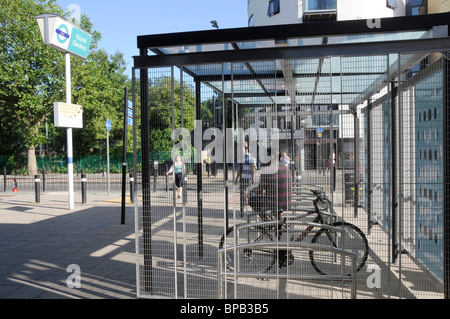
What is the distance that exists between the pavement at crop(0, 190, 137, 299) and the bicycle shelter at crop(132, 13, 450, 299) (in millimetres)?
625

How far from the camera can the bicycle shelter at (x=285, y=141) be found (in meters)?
3.82

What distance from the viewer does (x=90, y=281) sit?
5137 mm

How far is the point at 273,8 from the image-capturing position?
102 feet

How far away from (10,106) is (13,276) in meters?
26.0

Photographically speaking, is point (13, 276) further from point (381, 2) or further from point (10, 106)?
point (381, 2)

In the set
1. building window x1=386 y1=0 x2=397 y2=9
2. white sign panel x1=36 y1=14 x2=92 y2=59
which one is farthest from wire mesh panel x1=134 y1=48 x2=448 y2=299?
building window x1=386 y1=0 x2=397 y2=9

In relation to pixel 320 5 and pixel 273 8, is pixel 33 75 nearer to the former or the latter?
pixel 273 8

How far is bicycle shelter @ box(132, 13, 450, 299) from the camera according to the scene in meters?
3.82

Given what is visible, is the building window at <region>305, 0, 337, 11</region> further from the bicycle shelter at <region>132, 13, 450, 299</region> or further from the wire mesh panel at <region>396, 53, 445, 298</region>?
the wire mesh panel at <region>396, 53, 445, 298</region>

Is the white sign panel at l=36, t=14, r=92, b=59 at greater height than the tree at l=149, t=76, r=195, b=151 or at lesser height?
greater

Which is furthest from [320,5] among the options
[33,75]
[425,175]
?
[425,175]

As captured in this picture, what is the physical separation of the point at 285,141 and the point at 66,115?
780 centimetres

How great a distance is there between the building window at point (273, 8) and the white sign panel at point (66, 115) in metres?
23.4
